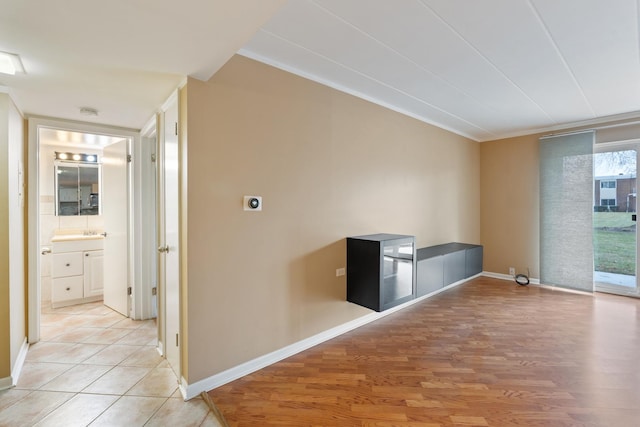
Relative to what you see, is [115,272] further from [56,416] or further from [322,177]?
[322,177]

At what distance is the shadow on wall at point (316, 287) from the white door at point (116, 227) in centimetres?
216

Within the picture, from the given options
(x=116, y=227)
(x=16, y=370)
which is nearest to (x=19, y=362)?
(x=16, y=370)

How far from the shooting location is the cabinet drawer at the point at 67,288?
12.1 ft

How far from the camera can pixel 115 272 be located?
3.52 meters

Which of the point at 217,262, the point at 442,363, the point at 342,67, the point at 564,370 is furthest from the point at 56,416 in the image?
the point at 564,370

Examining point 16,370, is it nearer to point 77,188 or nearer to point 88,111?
point 88,111

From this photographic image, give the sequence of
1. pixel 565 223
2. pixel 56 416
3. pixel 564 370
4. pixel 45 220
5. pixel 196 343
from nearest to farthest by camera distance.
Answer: pixel 56 416 → pixel 196 343 → pixel 564 370 → pixel 45 220 → pixel 565 223

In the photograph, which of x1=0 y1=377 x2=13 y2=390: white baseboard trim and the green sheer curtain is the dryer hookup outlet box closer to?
x1=0 y1=377 x2=13 y2=390: white baseboard trim

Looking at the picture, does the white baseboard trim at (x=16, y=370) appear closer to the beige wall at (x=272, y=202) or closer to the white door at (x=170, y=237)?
the white door at (x=170, y=237)

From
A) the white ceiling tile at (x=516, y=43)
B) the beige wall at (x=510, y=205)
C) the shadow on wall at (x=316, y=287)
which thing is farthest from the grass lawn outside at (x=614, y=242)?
the shadow on wall at (x=316, y=287)

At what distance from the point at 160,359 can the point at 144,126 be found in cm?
234

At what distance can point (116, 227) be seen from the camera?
3482mm

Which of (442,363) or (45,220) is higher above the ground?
(45,220)

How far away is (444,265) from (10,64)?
14.2ft
